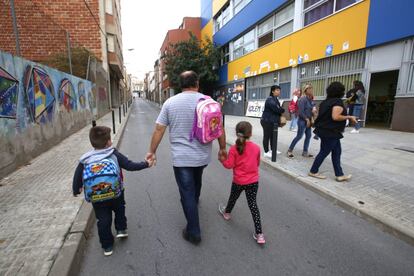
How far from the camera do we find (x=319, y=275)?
2.19m

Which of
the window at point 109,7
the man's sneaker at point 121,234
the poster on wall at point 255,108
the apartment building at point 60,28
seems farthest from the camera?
the window at point 109,7

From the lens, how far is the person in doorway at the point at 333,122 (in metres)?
3.99

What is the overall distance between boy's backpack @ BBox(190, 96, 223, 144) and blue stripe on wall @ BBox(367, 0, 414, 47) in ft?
29.2

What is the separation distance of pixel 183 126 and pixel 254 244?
151 centimetres

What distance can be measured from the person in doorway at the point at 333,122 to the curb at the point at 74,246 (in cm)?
382

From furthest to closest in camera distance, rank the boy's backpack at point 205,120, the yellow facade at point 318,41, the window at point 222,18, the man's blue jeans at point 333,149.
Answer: the window at point 222,18
the yellow facade at point 318,41
the man's blue jeans at point 333,149
the boy's backpack at point 205,120

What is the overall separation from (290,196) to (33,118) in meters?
5.99

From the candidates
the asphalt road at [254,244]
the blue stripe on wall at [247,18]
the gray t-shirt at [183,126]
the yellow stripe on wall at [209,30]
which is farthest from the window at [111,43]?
the gray t-shirt at [183,126]

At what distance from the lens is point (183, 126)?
2.52 m

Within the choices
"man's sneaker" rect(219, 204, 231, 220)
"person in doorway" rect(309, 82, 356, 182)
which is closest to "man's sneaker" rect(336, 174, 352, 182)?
"person in doorway" rect(309, 82, 356, 182)

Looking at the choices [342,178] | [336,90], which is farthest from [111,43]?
[342,178]

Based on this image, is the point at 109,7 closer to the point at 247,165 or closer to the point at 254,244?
the point at 247,165

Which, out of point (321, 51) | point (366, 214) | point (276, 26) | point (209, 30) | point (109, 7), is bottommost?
point (366, 214)

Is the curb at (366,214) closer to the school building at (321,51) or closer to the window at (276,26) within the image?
the school building at (321,51)
